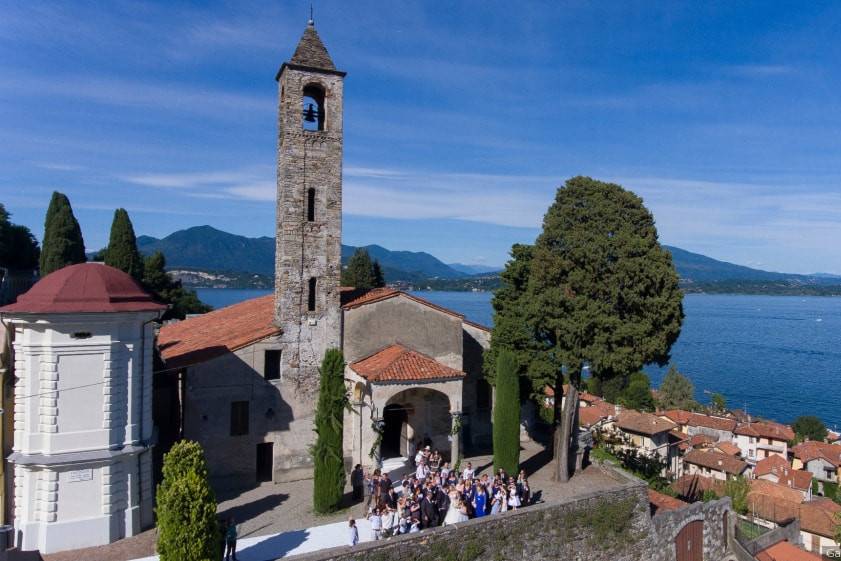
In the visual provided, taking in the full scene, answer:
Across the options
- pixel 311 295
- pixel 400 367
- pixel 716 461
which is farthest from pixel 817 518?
pixel 311 295

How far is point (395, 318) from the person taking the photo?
2277cm

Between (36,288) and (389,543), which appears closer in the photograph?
(389,543)

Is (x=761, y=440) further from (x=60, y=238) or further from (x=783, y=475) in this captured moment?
(x=60, y=238)

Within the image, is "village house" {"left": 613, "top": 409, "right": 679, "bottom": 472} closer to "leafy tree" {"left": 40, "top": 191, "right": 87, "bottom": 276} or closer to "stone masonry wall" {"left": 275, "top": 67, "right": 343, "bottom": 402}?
"stone masonry wall" {"left": 275, "top": 67, "right": 343, "bottom": 402}

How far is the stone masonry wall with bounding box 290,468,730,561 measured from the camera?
537 inches

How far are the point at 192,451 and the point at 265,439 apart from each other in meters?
7.80

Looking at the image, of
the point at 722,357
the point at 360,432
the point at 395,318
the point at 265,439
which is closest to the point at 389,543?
the point at 360,432

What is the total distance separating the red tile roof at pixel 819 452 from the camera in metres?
57.9

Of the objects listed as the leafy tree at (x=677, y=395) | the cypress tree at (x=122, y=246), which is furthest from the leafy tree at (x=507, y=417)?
the leafy tree at (x=677, y=395)

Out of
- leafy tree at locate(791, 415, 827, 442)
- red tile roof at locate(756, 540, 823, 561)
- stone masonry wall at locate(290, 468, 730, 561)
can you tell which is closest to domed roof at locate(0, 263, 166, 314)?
stone masonry wall at locate(290, 468, 730, 561)

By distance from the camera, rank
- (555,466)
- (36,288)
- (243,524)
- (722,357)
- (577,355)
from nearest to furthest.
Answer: (36,288) → (243,524) → (577,355) → (555,466) → (722,357)

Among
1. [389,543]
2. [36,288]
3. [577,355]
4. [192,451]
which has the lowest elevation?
[389,543]

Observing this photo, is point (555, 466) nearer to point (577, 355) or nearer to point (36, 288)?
point (577, 355)

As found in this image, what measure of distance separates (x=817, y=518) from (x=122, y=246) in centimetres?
5239
